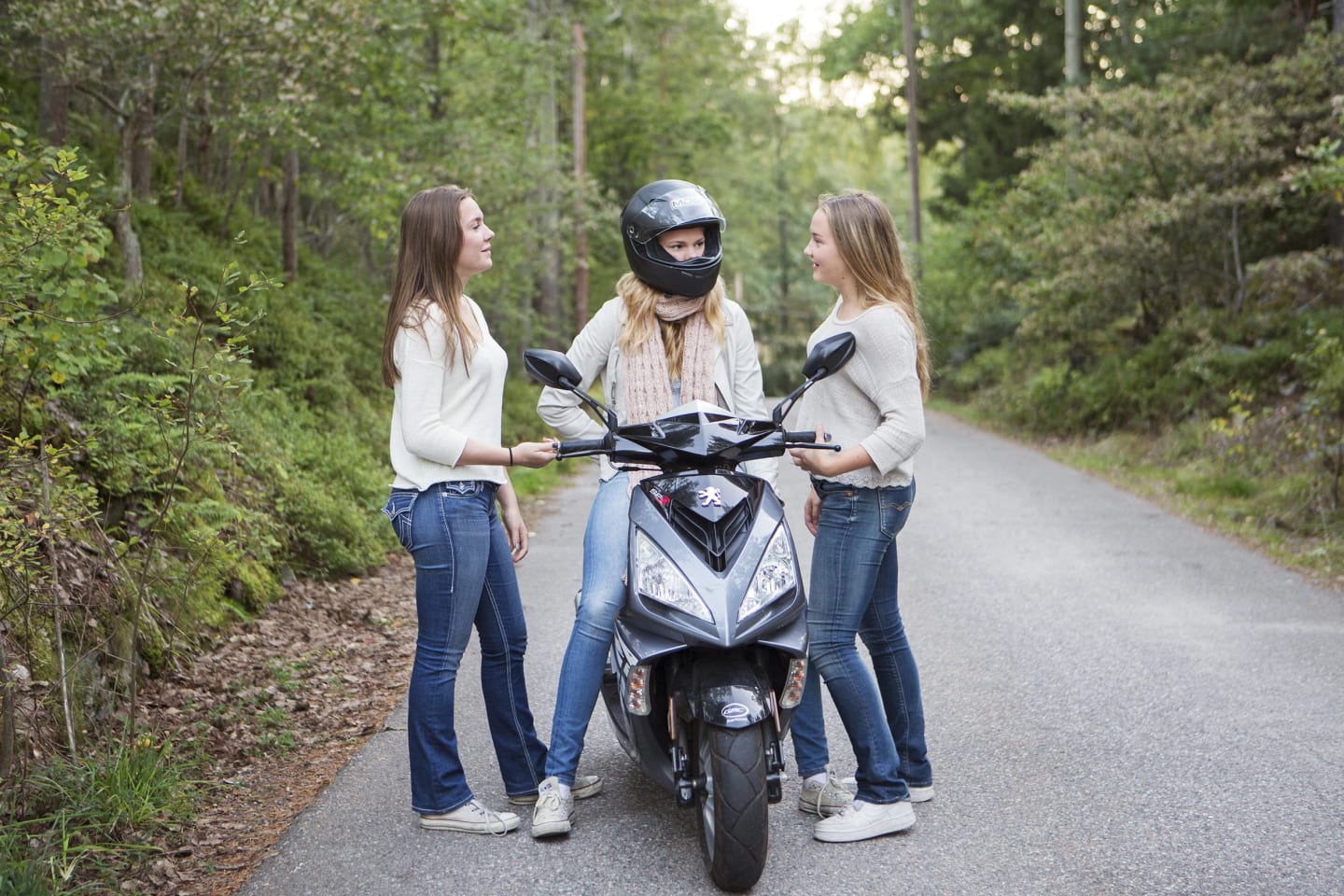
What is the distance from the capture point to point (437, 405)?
4094 millimetres

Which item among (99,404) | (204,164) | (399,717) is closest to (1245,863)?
(399,717)

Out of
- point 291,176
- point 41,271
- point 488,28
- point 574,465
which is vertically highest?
point 488,28

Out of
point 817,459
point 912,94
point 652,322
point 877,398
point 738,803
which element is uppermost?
point 912,94

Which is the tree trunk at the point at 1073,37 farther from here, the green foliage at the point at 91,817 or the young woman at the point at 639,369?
the green foliage at the point at 91,817

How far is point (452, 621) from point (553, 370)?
3.15 feet

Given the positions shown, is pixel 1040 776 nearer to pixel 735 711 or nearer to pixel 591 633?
pixel 735 711

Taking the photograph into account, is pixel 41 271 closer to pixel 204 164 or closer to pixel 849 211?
pixel 849 211

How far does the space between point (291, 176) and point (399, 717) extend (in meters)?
9.72

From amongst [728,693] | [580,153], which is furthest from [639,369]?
[580,153]

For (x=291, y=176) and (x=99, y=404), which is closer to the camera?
(x=99, y=404)

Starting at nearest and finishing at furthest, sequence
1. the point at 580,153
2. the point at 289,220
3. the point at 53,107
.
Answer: the point at 53,107 < the point at 289,220 < the point at 580,153

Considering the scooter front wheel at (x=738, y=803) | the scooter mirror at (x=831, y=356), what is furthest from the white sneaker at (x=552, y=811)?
the scooter mirror at (x=831, y=356)

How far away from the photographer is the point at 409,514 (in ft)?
13.7

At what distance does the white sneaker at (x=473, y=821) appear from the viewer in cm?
429
